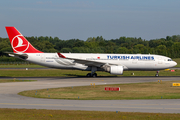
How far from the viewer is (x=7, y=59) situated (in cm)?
9419

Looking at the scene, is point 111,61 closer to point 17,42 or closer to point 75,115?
point 17,42

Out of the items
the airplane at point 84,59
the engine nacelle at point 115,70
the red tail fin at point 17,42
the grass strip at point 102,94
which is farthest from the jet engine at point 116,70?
the grass strip at point 102,94

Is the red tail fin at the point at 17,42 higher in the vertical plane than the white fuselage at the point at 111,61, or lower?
higher

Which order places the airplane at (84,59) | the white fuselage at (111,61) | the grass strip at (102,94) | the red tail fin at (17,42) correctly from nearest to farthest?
the grass strip at (102,94), the airplane at (84,59), the white fuselage at (111,61), the red tail fin at (17,42)

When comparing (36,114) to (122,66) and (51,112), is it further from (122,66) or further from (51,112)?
(122,66)

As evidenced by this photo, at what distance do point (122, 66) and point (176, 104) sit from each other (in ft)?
74.4

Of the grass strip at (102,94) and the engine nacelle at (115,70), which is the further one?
the engine nacelle at (115,70)

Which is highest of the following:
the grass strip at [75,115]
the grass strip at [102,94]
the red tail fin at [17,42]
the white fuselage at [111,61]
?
the red tail fin at [17,42]

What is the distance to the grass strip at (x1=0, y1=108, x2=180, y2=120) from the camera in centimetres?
1223

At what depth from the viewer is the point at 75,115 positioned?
42.3ft

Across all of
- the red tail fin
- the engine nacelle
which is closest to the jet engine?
the engine nacelle

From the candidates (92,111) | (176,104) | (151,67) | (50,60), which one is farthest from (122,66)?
(92,111)

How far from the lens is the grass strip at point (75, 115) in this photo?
1223cm

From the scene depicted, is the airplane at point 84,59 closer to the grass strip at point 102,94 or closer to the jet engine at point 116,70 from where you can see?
the jet engine at point 116,70
